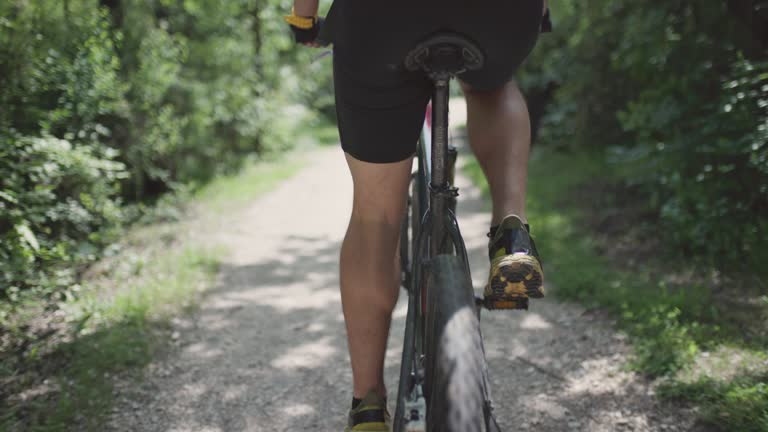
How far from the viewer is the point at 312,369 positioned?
9.75 ft

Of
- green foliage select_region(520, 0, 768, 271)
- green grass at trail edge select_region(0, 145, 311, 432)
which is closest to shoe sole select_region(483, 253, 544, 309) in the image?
green grass at trail edge select_region(0, 145, 311, 432)

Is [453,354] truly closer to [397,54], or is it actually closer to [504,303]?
[504,303]

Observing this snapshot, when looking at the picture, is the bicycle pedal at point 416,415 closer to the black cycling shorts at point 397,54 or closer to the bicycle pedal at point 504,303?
the bicycle pedal at point 504,303

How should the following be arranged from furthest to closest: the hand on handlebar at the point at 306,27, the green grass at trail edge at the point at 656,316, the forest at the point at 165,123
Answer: the forest at the point at 165,123 < the green grass at trail edge at the point at 656,316 < the hand on handlebar at the point at 306,27

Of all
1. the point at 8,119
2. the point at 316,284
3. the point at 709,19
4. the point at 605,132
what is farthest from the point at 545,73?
the point at 8,119

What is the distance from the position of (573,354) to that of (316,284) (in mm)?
1946

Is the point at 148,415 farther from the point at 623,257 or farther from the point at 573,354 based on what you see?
the point at 623,257

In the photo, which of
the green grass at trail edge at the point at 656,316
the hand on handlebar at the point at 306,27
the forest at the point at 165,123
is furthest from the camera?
the forest at the point at 165,123

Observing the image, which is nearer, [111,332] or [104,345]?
[104,345]

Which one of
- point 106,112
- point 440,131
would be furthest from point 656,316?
point 106,112

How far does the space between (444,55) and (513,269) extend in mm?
553

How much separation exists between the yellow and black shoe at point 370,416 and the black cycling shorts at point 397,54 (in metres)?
0.75

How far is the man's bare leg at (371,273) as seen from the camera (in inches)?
70.9

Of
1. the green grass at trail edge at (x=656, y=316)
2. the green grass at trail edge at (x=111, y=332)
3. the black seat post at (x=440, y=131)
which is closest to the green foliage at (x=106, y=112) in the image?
the green grass at trail edge at (x=111, y=332)
